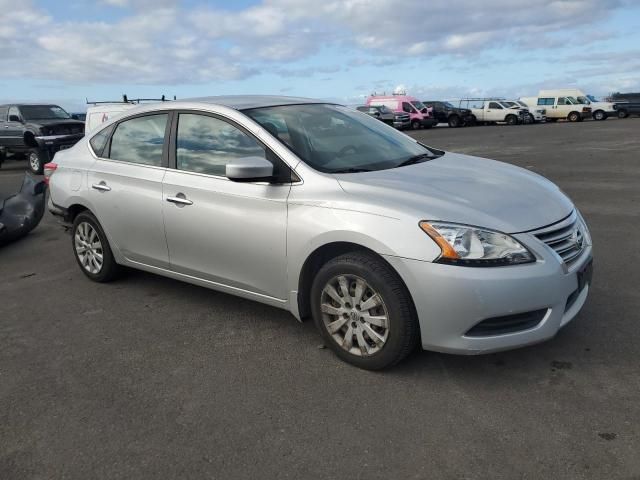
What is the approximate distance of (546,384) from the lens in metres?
3.23

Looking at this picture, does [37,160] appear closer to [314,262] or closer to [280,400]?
[314,262]

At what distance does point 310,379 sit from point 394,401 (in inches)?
21.5

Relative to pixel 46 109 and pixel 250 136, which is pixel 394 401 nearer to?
pixel 250 136

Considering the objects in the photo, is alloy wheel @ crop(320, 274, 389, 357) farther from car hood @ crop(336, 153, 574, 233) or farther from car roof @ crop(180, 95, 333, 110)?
car roof @ crop(180, 95, 333, 110)

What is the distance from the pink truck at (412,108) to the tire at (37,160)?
26.2 m

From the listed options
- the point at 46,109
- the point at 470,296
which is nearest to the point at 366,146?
the point at 470,296

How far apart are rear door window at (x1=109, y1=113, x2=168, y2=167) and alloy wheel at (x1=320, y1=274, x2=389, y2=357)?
6.13 ft

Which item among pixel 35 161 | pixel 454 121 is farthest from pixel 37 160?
pixel 454 121

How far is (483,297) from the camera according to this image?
9.81ft

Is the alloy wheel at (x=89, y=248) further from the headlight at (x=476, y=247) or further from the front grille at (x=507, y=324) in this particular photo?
the front grille at (x=507, y=324)

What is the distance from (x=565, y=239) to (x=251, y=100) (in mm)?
Result: 2503

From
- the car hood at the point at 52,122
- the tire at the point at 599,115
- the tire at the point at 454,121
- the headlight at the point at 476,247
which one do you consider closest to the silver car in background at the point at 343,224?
the headlight at the point at 476,247

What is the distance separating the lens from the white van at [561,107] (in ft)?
129

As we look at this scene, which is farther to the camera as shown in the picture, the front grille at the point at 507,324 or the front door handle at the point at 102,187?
the front door handle at the point at 102,187
